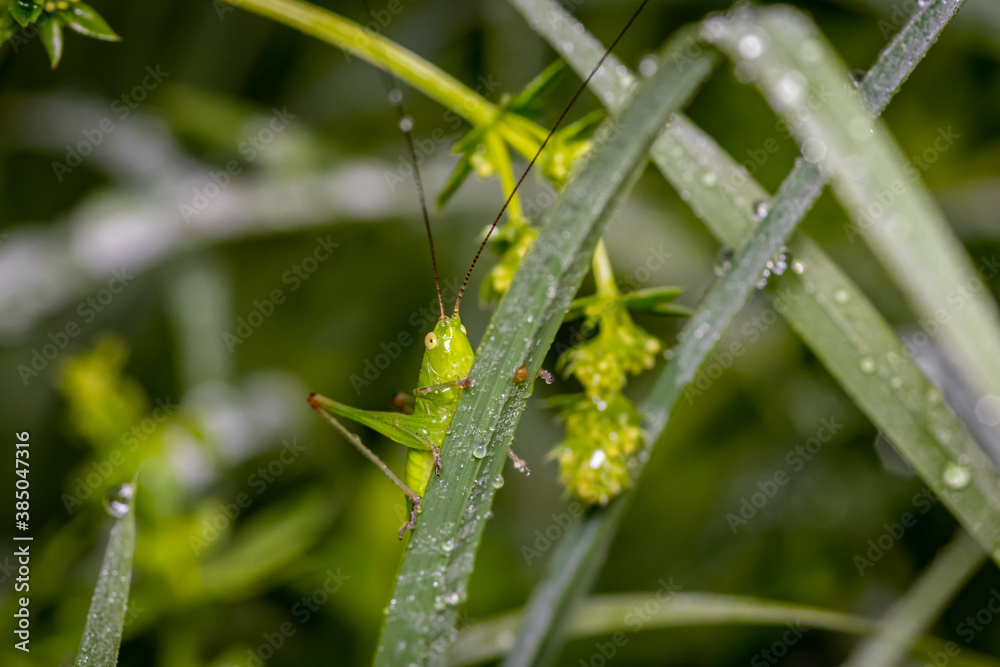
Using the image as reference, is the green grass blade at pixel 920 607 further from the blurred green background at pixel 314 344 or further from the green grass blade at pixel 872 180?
the green grass blade at pixel 872 180

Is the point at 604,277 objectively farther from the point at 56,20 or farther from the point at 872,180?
the point at 56,20

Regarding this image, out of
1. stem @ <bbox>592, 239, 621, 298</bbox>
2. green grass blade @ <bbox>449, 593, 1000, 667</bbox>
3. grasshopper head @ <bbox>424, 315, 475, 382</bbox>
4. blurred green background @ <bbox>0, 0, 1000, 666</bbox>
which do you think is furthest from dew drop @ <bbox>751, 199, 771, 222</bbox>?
blurred green background @ <bbox>0, 0, 1000, 666</bbox>

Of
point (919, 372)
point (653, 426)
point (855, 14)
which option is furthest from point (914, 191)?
point (855, 14)

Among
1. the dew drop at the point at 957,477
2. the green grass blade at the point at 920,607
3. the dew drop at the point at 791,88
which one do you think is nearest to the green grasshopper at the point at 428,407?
the dew drop at the point at 791,88

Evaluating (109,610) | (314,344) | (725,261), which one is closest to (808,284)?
(725,261)

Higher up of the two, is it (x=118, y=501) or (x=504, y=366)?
(x=504, y=366)

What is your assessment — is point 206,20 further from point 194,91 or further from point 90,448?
point 90,448
